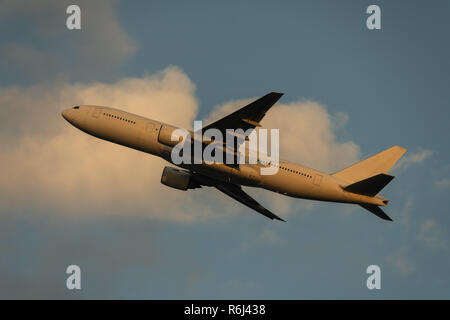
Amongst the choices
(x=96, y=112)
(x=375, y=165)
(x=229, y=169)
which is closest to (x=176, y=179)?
(x=229, y=169)

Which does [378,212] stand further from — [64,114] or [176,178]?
[64,114]

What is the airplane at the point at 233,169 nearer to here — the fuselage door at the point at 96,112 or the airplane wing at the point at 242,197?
the fuselage door at the point at 96,112

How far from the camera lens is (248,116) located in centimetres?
3875

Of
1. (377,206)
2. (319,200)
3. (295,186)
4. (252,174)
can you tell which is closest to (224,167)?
(252,174)

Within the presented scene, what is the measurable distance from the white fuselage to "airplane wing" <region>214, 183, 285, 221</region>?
6154 mm

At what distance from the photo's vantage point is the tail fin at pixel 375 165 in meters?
46.8

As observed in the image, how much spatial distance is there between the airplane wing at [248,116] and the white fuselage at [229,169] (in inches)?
136

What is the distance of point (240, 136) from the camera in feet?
134

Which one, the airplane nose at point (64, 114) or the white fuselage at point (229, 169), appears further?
the airplane nose at point (64, 114)

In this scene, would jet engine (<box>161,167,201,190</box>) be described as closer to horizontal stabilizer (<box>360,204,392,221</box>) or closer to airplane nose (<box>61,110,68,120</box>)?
airplane nose (<box>61,110,68,120</box>)

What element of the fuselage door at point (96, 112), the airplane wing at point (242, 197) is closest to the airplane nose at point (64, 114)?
the fuselage door at point (96, 112)

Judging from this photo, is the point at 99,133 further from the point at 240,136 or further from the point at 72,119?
the point at 240,136

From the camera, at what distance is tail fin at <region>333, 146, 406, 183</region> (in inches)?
1844

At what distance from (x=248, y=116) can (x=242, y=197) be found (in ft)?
44.8
